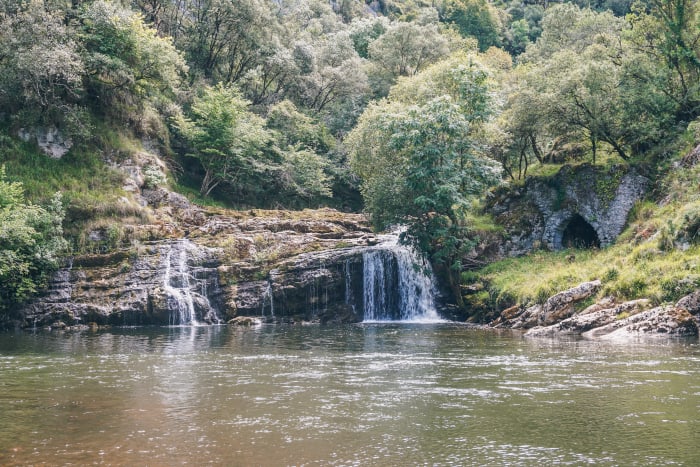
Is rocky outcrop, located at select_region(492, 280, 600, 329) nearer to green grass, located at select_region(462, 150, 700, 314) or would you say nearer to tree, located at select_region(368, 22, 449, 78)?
green grass, located at select_region(462, 150, 700, 314)

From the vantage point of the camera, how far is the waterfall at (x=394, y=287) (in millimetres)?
34188

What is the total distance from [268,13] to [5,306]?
35.5 metres

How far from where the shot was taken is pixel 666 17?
3509 cm

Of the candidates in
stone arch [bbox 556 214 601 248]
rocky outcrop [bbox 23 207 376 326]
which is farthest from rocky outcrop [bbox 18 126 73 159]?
stone arch [bbox 556 214 601 248]

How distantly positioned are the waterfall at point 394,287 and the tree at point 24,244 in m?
16.5

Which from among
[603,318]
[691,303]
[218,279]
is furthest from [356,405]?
[218,279]

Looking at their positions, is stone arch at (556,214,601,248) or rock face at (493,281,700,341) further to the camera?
stone arch at (556,214,601,248)

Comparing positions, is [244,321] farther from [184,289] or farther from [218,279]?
[184,289]

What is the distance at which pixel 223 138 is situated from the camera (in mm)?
42875

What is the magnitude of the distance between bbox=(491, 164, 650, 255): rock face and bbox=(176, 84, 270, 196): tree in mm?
17877

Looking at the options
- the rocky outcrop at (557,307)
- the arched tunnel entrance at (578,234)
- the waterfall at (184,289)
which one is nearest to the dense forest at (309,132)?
the rocky outcrop at (557,307)

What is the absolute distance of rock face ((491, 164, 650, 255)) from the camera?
109ft

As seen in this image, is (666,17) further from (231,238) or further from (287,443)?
(287,443)

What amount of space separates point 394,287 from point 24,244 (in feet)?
63.5
